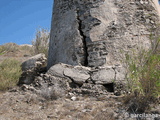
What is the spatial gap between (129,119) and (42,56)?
12.8 ft

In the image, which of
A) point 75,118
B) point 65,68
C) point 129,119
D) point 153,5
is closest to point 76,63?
point 65,68

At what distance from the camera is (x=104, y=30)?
4.16 meters

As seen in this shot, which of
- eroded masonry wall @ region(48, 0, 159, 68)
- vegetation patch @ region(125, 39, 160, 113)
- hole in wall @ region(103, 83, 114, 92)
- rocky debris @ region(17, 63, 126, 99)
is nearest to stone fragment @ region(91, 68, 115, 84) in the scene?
rocky debris @ region(17, 63, 126, 99)

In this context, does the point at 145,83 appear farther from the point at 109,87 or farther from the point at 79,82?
the point at 79,82

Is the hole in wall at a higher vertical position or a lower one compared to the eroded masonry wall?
lower

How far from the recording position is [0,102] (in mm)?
3367

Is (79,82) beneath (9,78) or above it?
beneath

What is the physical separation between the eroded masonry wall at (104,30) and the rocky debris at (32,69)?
30.3 inches

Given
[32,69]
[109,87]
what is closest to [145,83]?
[109,87]

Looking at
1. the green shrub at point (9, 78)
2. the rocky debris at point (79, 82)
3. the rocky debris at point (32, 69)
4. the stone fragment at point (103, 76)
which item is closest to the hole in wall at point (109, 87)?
the rocky debris at point (79, 82)

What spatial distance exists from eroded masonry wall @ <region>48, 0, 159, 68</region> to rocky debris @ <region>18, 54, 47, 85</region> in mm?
771

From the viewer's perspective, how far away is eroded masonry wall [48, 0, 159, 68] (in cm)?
399

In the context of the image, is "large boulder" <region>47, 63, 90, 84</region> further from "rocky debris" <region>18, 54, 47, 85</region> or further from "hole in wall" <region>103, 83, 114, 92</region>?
Result: "rocky debris" <region>18, 54, 47, 85</region>

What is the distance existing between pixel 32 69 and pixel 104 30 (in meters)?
2.41
